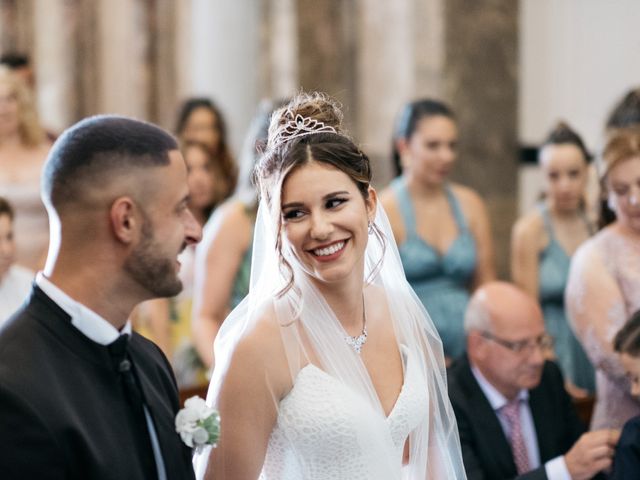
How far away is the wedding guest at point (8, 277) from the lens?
4.80 meters

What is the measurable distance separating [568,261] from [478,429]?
1.84 m

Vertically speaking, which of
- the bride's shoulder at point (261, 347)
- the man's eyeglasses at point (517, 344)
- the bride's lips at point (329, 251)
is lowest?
the man's eyeglasses at point (517, 344)

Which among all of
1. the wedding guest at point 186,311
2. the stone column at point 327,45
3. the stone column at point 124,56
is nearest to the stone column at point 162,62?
the stone column at point 124,56

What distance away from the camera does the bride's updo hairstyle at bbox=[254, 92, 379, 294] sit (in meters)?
3.28

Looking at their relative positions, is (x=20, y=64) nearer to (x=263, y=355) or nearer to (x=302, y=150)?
(x=302, y=150)

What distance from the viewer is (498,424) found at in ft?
14.0

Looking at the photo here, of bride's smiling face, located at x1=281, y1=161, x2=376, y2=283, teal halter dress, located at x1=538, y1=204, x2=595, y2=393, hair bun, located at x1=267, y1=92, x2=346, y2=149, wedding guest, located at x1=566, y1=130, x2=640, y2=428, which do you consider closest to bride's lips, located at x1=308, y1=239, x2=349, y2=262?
bride's smiling face, located at x1=281, y1=161, x2=376, y2=283

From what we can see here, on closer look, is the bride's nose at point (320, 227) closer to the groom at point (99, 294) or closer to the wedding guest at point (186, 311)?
the groom at point (99, 294)

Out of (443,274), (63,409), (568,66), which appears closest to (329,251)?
(63,409)

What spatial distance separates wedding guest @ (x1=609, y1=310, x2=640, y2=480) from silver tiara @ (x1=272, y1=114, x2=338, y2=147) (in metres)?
1.43

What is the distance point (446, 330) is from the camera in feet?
18.6

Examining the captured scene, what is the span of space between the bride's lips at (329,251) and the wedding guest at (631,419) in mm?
1342

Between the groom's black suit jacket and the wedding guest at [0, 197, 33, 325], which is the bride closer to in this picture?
the groom's black suit jacket

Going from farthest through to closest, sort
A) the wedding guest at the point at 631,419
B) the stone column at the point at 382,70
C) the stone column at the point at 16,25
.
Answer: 1. the stone column at the point at 16,25
2. the stone column at the point at 382,70
3. the wedding guest at the point at 631,419
